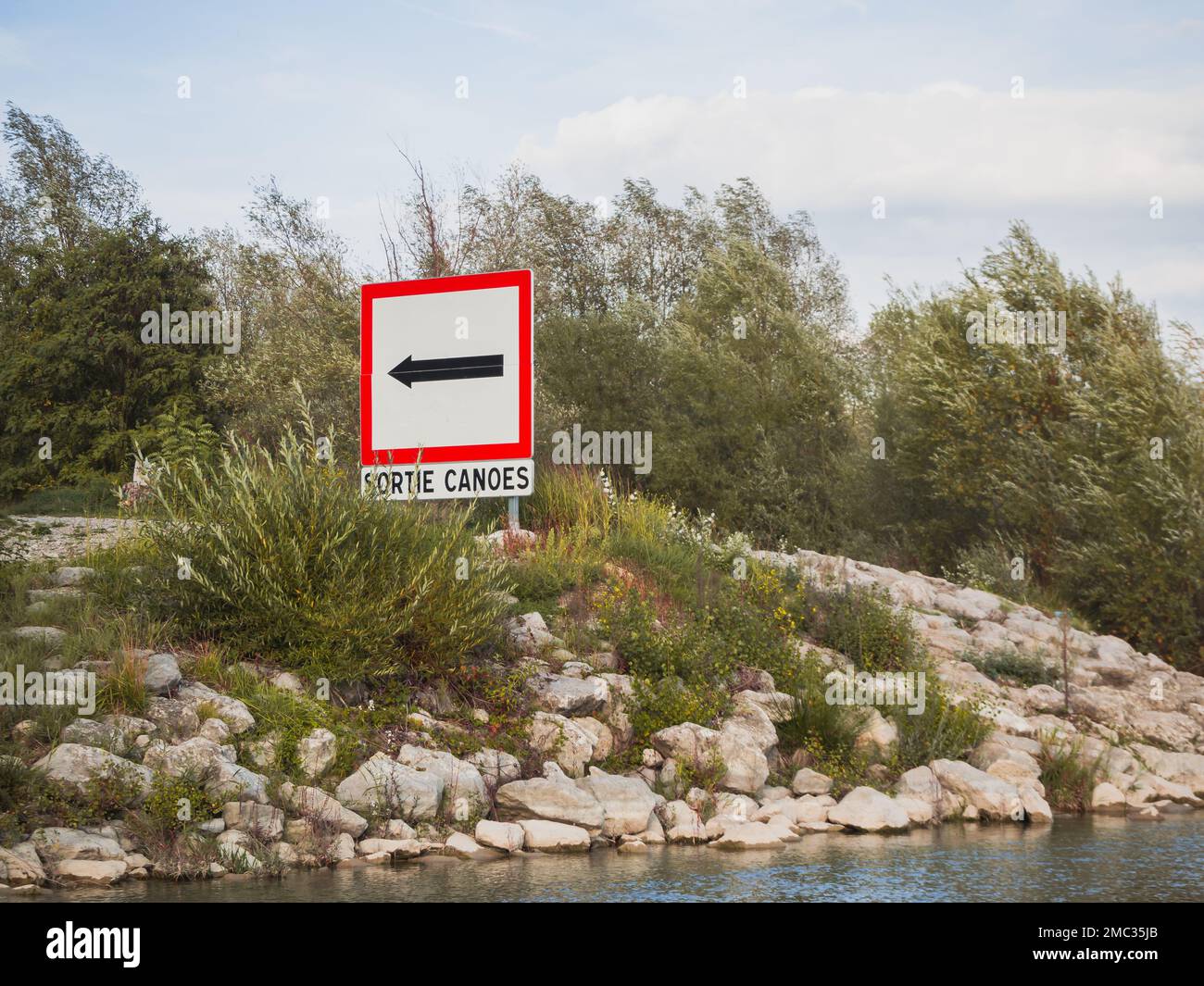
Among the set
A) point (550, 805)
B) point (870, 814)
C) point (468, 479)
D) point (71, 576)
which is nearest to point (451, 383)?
point (468, 479)

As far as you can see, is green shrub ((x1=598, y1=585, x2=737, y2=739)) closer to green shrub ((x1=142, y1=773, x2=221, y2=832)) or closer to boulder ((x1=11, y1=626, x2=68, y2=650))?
green shrub ((x1=142, y1=773, x2=221, y2=832))

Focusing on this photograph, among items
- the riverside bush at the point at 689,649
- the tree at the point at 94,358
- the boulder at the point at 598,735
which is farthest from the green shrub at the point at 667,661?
the tree at the point at 94,358

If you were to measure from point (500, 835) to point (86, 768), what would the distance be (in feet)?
9.08

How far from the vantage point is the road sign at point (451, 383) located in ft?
41.9

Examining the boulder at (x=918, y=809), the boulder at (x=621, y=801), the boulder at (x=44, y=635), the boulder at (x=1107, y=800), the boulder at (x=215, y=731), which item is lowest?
the boulder at (x=1107, y=800)

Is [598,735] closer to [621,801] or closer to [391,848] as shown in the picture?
[621,801]

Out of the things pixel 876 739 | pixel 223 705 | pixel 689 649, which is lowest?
pixel 876 739

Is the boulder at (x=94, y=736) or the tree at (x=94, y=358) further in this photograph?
the tree at (x=94, y=358)

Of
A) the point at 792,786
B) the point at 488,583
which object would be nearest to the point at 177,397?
the point at 488,583

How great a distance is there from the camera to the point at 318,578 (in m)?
9.80

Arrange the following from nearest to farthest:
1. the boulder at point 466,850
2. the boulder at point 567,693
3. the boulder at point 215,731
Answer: the boulder at point 466,850 < the boulder at point 215,731 < the boulder at point 567,693

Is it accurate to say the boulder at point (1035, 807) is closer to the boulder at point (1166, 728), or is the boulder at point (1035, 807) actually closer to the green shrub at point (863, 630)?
the green shrub at point (863, 630)

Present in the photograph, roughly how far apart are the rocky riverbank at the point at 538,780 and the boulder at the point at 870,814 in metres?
0.02

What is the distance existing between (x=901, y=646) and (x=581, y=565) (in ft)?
11.1
